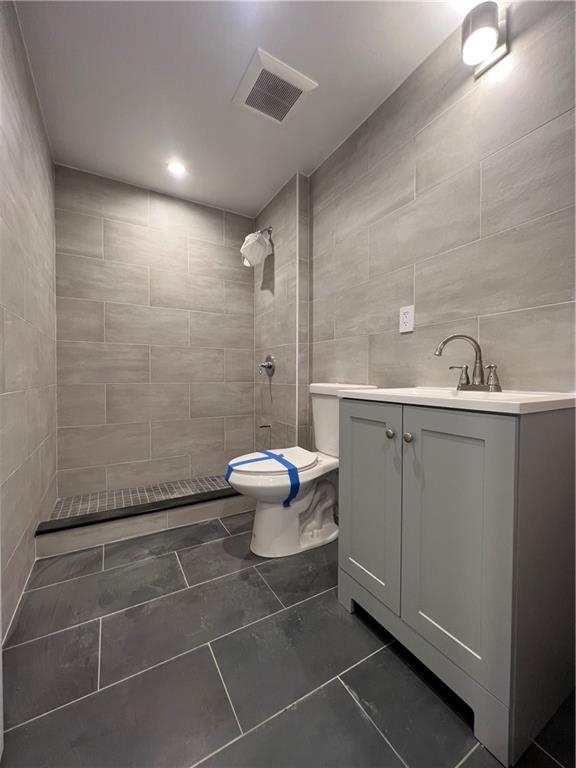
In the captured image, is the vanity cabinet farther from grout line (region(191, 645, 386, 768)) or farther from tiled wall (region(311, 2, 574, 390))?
tiled wall (region(311, 2, 574, 390))

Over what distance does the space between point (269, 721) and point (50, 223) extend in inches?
99.4

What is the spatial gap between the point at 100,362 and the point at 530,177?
241 cm

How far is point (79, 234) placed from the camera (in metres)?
2.03

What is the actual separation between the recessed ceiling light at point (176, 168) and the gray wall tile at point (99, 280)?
0.67 metres

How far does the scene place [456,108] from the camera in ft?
4.05

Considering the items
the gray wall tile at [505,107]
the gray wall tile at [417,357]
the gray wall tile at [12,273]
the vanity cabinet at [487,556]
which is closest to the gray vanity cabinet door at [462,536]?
the vanity cabinet at [487,556]

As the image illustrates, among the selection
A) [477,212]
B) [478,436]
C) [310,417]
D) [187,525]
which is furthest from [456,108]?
[187,525]

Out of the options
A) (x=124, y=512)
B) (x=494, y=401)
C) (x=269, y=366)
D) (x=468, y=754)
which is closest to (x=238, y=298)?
(x=269, y=366)

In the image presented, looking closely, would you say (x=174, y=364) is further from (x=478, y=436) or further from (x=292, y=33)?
(x=478, y=436)

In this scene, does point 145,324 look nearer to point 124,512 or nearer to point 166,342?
point 166,342

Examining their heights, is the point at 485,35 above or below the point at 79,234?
above

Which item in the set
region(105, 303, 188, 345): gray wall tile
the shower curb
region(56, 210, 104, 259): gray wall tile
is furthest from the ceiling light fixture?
the shower curb

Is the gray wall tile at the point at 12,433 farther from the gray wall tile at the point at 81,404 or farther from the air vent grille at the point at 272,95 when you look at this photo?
the air vent grille at the point at 272,95

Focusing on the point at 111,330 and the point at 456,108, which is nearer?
the point at 456,108
